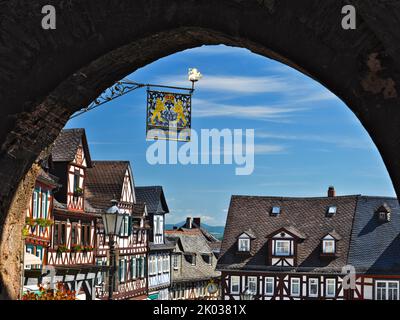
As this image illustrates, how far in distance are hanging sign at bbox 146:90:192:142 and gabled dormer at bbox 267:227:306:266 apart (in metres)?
25.2

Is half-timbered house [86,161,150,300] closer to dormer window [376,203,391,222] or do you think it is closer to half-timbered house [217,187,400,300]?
half-timbered house [217,187,400,300]

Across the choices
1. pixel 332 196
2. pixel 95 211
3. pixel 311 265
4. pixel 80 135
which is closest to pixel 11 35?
pixel 80 135

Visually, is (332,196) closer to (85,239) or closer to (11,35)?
(85,239)

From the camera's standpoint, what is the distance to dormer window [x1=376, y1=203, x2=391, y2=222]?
34.3 meters

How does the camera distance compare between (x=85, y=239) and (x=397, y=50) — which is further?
(x=85, y=239)

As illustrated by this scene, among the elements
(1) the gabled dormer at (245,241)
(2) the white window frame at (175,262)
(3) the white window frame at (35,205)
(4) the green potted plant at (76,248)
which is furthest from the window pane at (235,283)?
(3) the white window frame at (35,205)

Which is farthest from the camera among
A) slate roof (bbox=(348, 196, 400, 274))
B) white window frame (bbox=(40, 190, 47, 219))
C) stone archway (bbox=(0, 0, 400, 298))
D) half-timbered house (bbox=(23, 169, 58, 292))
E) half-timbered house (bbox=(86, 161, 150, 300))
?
slate roof (bbox=(348, 196, 400, 274))

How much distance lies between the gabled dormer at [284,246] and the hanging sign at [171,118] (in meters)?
25.2

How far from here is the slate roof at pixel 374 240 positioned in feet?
108

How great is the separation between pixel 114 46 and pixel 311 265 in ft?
101

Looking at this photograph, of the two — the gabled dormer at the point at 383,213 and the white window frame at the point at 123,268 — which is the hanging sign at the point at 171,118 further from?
the gabled dormer at the point at 383,213

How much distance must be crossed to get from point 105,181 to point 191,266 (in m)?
14.9

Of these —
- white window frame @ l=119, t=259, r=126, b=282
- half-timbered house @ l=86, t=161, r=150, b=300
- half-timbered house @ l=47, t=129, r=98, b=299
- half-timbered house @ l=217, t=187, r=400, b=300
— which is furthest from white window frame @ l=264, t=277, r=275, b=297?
half-timbered house @ l=47, t=129, r=98, b=299

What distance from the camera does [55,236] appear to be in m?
25.2
